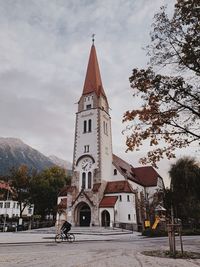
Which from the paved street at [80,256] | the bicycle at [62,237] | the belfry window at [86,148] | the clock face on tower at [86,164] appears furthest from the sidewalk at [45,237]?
the belfry window at [86,148]

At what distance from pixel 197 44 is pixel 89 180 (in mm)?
33545

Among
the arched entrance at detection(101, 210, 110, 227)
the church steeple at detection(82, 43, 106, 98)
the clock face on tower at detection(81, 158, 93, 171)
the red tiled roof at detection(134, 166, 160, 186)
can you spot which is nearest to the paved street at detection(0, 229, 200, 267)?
the arched entrance at detection(101, 210, 110, 227)

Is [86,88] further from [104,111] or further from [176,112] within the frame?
[176,112]

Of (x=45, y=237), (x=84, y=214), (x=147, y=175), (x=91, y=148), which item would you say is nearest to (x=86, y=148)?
(x=91, y=148)

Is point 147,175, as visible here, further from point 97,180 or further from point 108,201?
point 108,201

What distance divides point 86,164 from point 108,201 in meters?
7.24

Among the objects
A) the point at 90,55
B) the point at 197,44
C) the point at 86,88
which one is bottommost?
the point at 197,44

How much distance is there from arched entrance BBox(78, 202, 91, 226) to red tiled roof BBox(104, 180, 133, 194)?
12.5 ft

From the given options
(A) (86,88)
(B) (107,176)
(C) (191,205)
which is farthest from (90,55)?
(C) (191,205)

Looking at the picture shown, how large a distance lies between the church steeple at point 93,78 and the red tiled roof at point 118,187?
16194 mm

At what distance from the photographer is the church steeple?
153 ft

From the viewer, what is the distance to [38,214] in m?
54.8

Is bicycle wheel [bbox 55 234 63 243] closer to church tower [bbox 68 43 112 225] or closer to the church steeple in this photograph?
church tower [bbox 68 43 112 225]

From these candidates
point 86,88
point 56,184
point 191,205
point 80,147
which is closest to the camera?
point 191,205
